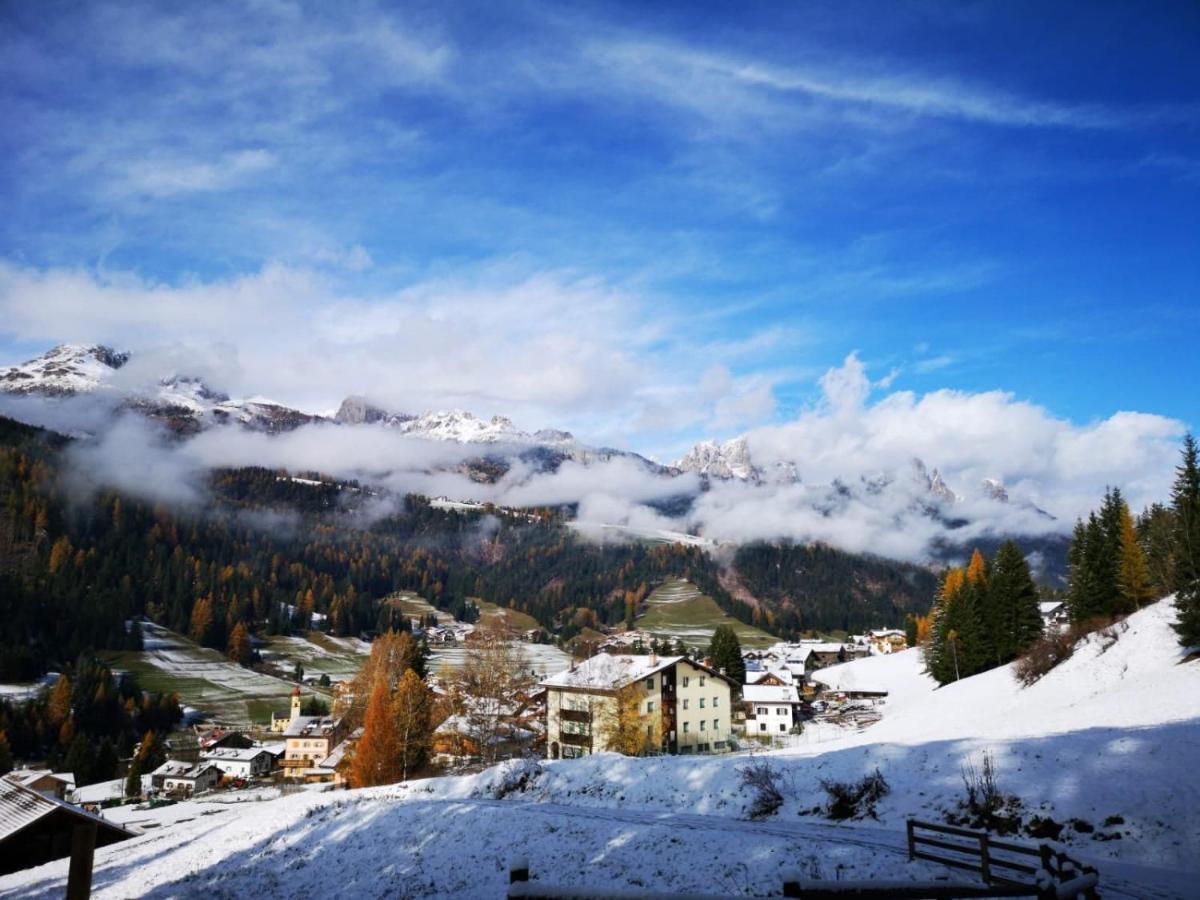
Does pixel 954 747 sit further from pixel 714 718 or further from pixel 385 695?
pixel 714 718

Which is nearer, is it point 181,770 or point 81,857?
point 81,857

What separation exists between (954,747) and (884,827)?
7.22m

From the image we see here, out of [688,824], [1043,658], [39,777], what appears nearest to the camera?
[688,824]

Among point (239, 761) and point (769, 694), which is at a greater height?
point (769, 694)

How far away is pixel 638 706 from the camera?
58.6m

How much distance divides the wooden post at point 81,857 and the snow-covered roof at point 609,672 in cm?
5018

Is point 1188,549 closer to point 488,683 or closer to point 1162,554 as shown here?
point 1162,554

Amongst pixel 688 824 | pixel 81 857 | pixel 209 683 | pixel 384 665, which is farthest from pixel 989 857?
pixel 209 683

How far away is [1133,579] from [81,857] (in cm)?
7654

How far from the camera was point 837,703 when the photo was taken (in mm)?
121625

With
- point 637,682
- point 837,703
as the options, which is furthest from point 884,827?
point 837,703

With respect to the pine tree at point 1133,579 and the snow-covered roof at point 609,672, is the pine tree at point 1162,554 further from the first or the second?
the snow-covered roof at point 609,672

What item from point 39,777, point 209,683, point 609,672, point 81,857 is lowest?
point 39,777

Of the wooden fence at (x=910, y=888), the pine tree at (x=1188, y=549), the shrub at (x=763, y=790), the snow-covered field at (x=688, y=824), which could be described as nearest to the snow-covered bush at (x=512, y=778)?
the snow-covered field at (x=688, y=824)
